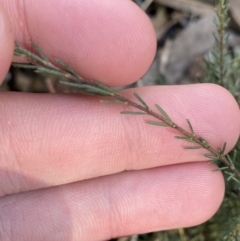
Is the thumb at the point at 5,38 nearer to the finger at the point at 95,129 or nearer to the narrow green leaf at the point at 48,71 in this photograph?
the narrow green leaf at the point at 48,71

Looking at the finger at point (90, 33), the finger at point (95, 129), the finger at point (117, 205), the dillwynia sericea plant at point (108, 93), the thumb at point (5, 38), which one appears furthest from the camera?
the finger at point (117, 205)

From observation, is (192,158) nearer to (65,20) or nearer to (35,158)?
(35,158)

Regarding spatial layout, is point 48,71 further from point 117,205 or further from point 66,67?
point 117,205

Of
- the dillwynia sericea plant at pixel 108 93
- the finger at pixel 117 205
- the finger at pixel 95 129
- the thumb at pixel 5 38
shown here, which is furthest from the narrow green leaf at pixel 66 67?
the finger at pixel 117 205

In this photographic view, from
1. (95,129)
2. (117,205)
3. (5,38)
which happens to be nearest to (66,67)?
(5,38)

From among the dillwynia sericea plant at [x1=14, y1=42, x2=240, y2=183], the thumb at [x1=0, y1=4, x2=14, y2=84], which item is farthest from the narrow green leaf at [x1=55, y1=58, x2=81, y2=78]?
the thumb at [x1=0, y1=4, x2=14, y2=84]

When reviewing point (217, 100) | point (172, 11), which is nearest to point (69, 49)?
point (217, 100)

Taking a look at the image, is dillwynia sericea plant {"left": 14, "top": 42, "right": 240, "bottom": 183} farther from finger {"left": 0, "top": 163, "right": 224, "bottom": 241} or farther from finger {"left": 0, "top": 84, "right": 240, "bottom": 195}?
finger {"left": 0, "top": 163, "right": 224, "bottom": 241}
